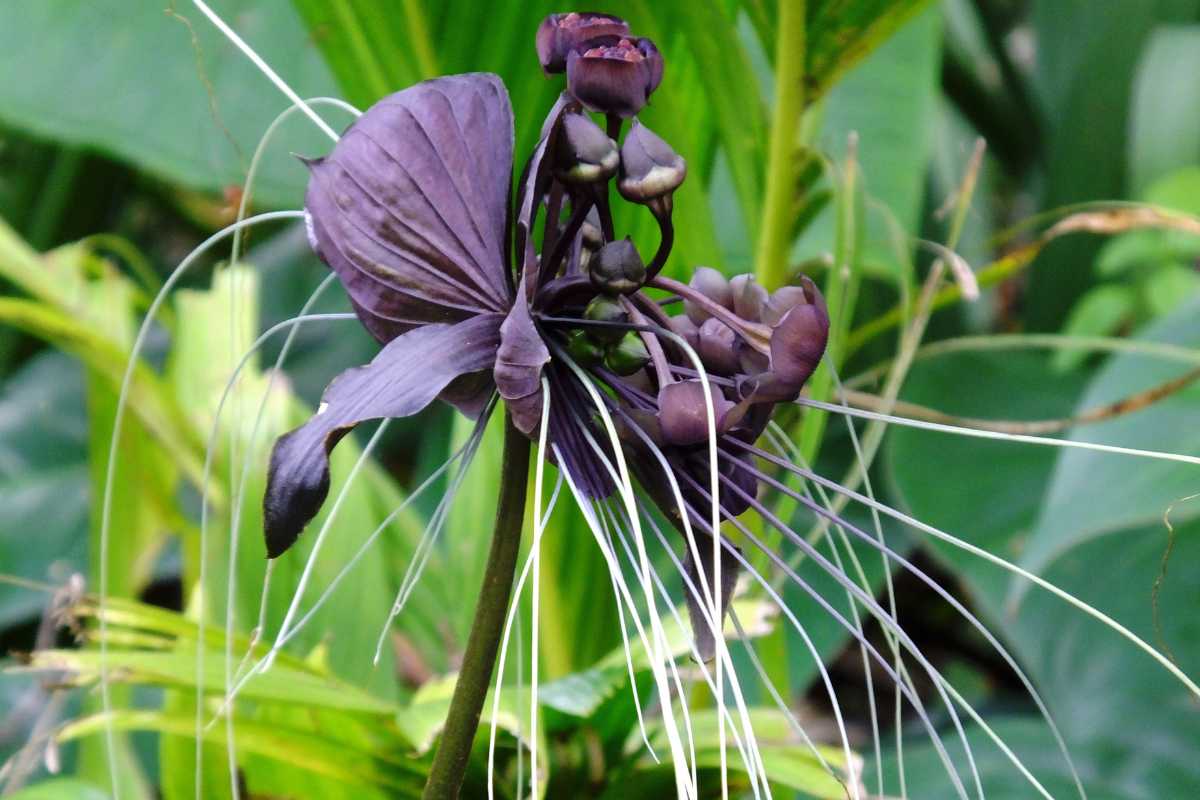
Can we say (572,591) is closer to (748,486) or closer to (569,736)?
(569,736)

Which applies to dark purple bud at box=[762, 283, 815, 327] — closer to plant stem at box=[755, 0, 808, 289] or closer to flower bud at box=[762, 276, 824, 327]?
flower bud at box=[762, 276, 824, 327]

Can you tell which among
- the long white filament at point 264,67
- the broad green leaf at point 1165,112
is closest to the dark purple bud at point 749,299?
the long white filament at point 264,67

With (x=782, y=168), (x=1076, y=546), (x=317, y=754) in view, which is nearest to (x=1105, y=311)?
(x=1076, y=546)

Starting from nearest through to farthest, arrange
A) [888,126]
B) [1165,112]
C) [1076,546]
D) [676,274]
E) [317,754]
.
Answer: [317,754], [676,274], [1076,546], [888,126], [1165,112]

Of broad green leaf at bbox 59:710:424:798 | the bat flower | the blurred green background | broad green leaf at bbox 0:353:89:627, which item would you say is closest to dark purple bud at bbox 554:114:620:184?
the bat flower

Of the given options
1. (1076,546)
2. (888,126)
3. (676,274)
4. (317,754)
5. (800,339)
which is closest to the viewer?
(800,339)

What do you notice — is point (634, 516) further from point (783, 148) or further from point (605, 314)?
point (783, 148)

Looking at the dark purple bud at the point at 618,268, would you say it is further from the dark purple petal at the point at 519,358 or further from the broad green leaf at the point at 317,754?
the broad green leaf at the point at 317,754
